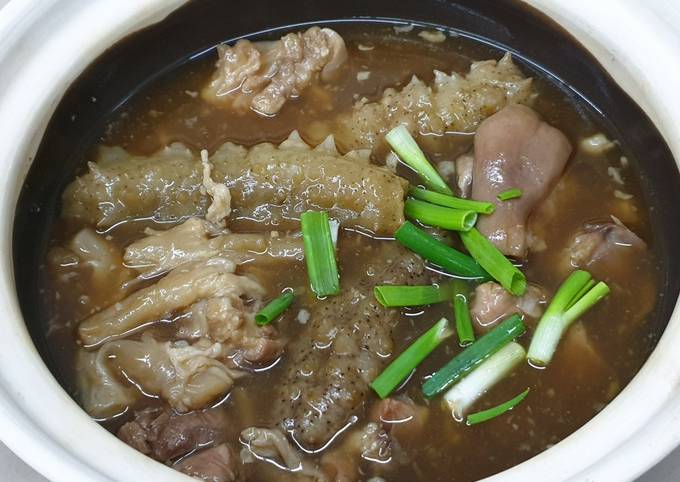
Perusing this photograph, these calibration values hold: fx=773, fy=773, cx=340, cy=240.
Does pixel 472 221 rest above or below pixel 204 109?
above

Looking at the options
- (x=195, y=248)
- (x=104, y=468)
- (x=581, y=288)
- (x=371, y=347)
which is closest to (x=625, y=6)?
(x=581, y=288)

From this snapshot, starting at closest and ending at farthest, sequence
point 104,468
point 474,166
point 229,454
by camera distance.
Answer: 1. point 104,468
2. point 229,454
3. point 474,166

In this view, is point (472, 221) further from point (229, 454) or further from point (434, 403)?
point (229, 454)

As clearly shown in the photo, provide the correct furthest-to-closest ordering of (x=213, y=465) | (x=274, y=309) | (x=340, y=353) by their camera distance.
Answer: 1. (x=274, y=309)
2. (x=340, y=353)
3. (x=213, y=465)

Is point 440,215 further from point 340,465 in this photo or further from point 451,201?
point 340,465

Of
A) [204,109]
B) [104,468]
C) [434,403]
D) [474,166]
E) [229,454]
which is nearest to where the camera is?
[104,468]

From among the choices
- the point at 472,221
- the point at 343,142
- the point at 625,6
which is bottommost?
the point at 343,142

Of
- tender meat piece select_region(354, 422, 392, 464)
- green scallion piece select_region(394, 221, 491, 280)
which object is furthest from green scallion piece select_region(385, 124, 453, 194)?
tender meat piece select_region(354, 422, 392, 464)

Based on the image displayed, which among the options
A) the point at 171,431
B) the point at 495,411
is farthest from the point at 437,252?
the point at 171,431
